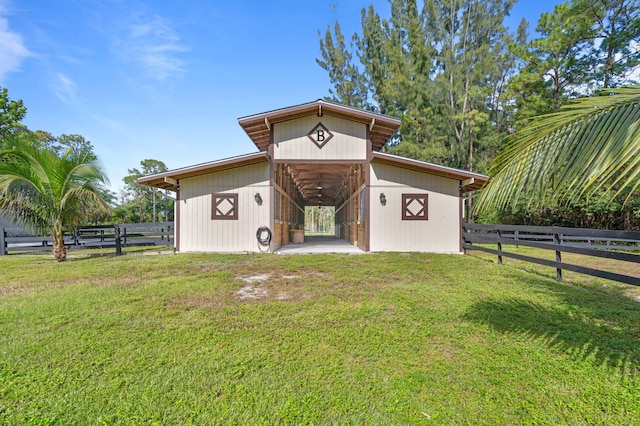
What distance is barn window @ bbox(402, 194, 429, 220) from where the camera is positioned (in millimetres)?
9328

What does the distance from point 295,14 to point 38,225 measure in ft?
35.6

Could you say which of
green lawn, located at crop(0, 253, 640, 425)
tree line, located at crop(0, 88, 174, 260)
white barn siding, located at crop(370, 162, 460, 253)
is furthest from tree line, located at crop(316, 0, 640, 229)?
Answer: tree line, located at crop(0, 88, 174, 260)

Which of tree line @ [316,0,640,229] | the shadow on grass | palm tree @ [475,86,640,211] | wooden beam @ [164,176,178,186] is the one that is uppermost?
Answer: tree line @ [316,0,640,229]

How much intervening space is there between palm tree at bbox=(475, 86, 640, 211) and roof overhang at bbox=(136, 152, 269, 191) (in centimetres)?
776

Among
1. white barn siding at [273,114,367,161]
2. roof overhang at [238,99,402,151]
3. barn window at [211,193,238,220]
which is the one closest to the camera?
roof overhang at [238,99,402,151]

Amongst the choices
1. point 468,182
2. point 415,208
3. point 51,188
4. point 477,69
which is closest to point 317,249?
point 415,208

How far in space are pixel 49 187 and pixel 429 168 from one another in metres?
10.4

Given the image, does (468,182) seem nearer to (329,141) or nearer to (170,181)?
(329,141)

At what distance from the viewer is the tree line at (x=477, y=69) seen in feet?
48.6

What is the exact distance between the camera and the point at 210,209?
9422 millimetres

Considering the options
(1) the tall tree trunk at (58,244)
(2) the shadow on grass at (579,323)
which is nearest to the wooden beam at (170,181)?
(1) the tall tree trunk at (58,244)

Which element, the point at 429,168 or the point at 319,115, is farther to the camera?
the point at 319,115

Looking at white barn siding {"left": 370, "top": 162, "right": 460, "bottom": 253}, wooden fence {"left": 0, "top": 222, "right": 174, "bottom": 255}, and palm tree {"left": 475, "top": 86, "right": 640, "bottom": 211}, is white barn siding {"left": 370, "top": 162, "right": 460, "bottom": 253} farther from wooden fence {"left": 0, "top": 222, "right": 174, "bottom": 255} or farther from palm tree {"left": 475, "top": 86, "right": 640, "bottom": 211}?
wooden fence {"left": 0, "top": 222, "right": 174, "bottom": 255}

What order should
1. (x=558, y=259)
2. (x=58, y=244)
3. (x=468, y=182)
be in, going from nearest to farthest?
(x=558, y=259) < (x=58, y=244) < (x=468, y=182)
